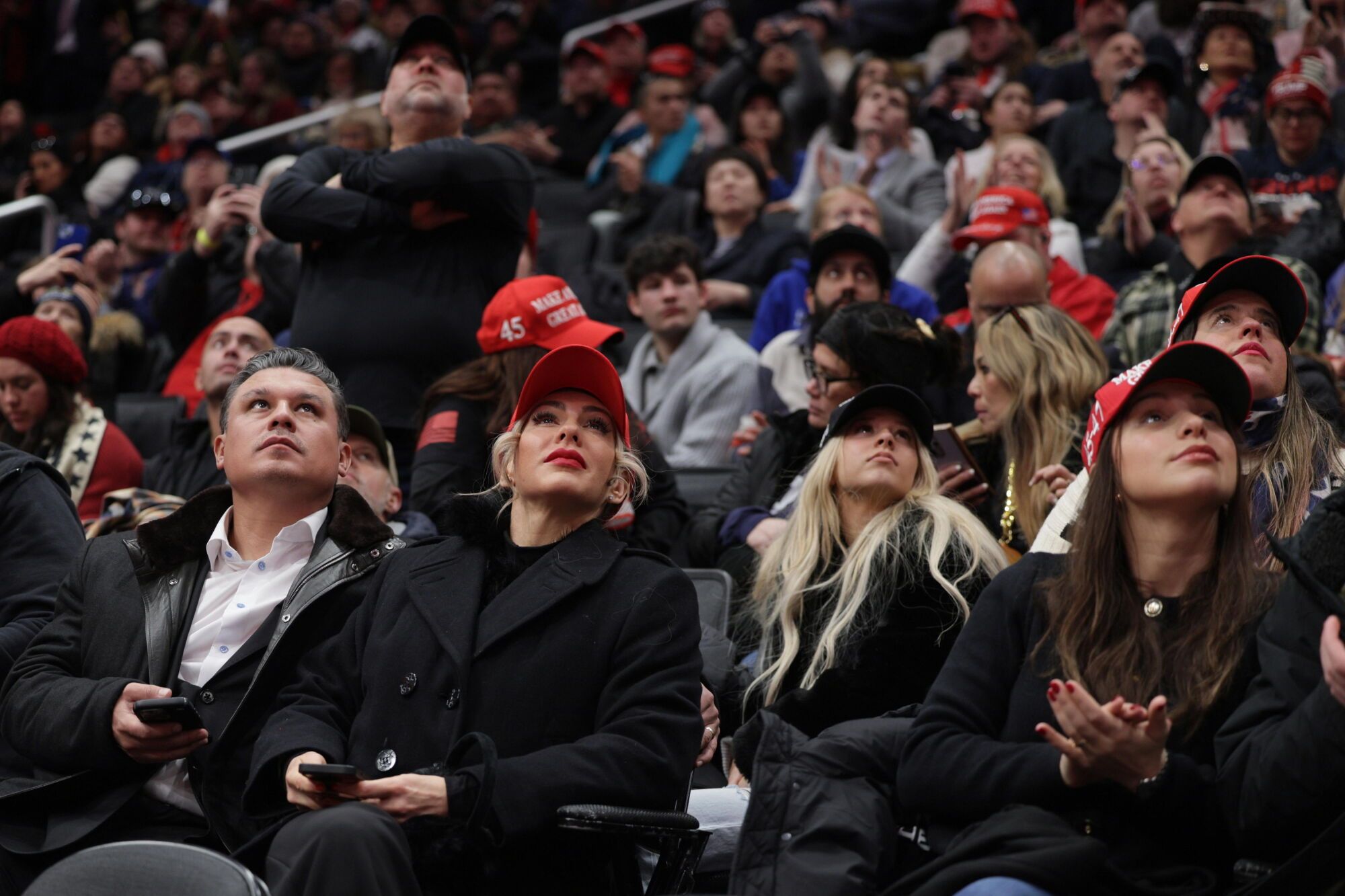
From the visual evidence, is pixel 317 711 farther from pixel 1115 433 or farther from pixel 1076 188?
pixel 1076 188

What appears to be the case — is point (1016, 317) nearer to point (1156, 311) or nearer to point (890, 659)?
point (1156, 311)

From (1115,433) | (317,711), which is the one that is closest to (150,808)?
(317,711)

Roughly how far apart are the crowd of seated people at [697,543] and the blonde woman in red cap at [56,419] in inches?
0.7

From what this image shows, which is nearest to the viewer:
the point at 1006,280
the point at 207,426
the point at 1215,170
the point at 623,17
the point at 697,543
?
the point at 697,543

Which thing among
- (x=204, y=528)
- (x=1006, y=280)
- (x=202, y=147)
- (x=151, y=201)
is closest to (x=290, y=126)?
(x=202, y=147)

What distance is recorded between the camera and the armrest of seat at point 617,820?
284 cm

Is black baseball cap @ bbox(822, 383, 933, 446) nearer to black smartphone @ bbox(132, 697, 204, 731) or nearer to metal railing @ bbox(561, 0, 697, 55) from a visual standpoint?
black smartphone @ bbox(132, 697, 204, 731)

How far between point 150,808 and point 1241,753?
7.20 feet

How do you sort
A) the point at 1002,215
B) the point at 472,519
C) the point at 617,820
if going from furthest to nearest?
the point at 1002,215
the point at 472,519
the point at 617,820

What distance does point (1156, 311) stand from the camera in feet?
18.3

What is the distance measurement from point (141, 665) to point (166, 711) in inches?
14.1

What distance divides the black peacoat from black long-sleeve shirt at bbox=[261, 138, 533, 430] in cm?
170

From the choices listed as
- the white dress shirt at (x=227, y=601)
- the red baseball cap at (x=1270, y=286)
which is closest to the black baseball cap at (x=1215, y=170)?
the red baseball cap at (x=1270, y=286)

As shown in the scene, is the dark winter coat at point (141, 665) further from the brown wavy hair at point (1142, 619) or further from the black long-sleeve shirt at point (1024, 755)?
the brown wavy hair at point (1142, 619)
